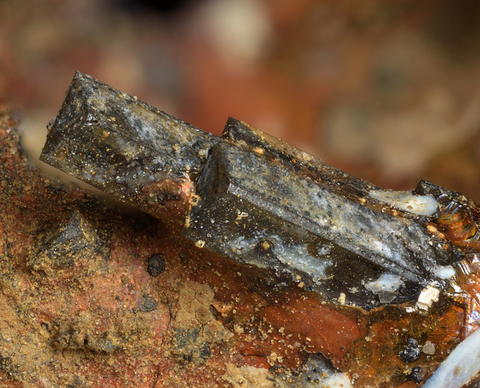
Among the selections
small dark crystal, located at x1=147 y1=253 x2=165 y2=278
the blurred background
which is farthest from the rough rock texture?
the blurred background

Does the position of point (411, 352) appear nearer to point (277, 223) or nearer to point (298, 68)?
point (277, 223)

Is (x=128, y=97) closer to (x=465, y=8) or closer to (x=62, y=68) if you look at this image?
(x=62, y=68)

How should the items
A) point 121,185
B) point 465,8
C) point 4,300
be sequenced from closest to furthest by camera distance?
1. point 121,185
2. point 4,300
3. point 465,8

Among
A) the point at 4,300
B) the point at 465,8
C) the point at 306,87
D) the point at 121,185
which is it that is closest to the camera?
the point at 121,185

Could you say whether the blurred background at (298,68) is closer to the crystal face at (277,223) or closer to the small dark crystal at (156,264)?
the crystal face at (277,223)

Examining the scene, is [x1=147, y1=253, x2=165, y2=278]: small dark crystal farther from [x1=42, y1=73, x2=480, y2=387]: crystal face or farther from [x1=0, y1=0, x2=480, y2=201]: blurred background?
[x1=0, y1=0, x2=480, y2=201]: blurred background

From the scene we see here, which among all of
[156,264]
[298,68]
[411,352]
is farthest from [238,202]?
[298,68]

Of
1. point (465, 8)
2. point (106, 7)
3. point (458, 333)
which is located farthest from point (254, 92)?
point (458, 333)
